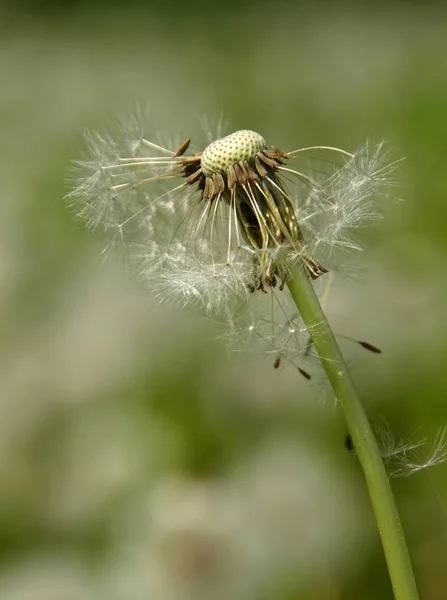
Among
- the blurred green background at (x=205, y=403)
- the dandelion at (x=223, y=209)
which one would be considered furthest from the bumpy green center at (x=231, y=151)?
the blurred green background at (x=205, y=403)

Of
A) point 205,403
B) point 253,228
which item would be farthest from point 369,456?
point 205,403

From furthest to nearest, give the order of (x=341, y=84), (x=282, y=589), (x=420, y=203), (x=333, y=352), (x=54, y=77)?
(x=54, y=77) < (x=341, y=84) < (x=420, y=203) < (x=282, y=589) < (x=333, y=352)

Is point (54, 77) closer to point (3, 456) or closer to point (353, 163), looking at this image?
point (3, 456)

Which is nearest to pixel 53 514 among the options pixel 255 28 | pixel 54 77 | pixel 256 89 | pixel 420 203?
pixel 420 203

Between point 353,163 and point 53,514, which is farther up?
point 353,163

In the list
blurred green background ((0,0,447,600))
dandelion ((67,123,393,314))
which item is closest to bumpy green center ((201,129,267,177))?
dandelion ((67,123,393,314))

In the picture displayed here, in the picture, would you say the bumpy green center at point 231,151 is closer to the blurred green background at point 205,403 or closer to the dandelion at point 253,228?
the dandelion at point 253,228
